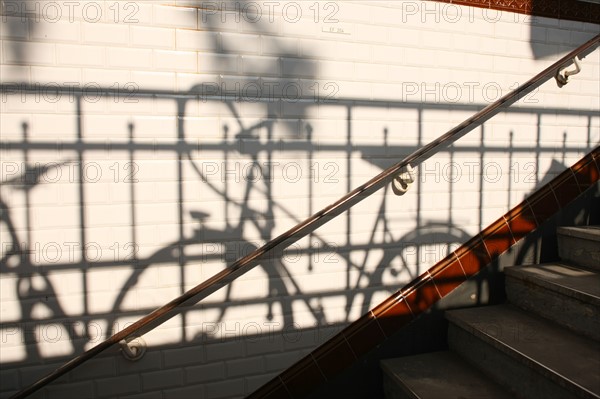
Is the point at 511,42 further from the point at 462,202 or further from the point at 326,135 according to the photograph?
the point at 326,135

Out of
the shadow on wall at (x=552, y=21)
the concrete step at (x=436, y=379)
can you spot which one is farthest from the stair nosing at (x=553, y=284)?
the shadow on wall at (x=552, y=21)

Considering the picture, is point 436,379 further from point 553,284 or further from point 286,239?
point 286,239

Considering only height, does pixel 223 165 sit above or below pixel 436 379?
above

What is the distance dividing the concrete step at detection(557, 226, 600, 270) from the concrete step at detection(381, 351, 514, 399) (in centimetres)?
94

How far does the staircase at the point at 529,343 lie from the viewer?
5.69 ft

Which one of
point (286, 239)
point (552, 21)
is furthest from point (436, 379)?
point (552, 21)

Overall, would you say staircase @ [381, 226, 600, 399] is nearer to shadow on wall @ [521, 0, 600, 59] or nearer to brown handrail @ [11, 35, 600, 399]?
brown handrail @ [11, 35, 600, 399]

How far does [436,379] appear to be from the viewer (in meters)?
2.05

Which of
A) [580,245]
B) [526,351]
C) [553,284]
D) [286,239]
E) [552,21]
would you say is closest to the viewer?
[526,351]

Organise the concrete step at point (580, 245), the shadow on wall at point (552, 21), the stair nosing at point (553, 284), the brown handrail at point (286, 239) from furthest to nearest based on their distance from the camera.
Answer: the shadow on wall at point (552, 21), the concrete step at point (580, 245), the stair nosing at point (553, 284), the brown handrail at point (286, 239)

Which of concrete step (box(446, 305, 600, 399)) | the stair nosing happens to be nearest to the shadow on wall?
the stair nosing

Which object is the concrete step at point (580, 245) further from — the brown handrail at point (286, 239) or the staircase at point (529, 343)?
the brown handrail at point (286, 239)

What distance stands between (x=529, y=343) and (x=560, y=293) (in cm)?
35

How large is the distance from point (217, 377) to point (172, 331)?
327 mm
